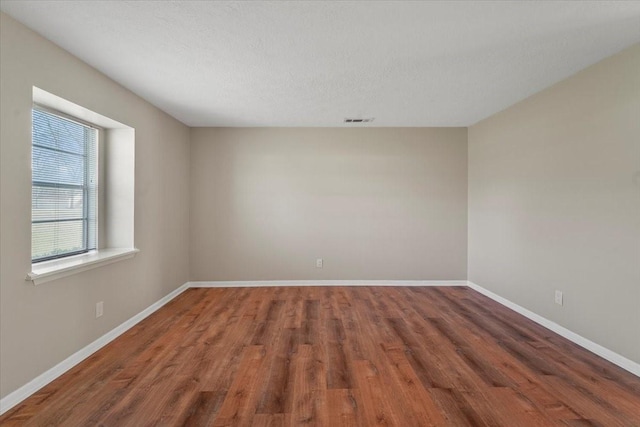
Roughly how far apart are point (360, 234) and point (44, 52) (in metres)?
3.97

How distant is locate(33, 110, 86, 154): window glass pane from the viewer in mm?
2398

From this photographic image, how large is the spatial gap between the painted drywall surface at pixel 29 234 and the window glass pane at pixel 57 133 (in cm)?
29

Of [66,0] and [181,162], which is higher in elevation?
[66,0]

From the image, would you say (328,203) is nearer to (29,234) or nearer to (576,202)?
(576,202)

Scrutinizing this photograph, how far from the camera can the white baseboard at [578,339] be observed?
92.1 inches

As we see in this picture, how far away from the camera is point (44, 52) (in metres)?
2.17

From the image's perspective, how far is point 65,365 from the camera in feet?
7.63

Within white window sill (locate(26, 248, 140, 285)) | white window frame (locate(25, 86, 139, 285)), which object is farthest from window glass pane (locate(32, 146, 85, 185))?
white window sill (locate(26, 248, 140, 285))

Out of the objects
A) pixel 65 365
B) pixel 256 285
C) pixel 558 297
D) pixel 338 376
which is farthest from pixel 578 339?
pixel 65 365

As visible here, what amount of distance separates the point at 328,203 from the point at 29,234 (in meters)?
3.44

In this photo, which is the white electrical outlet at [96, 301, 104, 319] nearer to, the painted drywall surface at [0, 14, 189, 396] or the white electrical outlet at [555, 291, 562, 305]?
the painted drywall surface at [0, 14, 189, 396]

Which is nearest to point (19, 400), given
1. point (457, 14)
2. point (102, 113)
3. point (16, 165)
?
point (16, 165)

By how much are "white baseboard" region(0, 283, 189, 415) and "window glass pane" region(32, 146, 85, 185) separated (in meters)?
1.42

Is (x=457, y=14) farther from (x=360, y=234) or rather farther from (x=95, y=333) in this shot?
(x=95, y=333)
